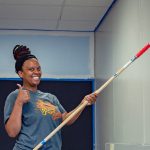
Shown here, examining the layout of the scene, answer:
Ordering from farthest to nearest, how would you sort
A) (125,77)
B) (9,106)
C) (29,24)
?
(29,24) < (125,77) < (9,106)

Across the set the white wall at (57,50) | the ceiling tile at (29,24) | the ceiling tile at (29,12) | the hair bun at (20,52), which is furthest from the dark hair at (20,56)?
the white wall at (57,50)

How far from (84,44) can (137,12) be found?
1.87 metres

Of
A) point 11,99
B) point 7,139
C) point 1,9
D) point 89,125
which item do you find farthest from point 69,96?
point 11,99

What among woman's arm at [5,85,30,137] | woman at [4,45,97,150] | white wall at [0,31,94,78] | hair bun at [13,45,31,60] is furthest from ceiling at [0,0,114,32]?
woman's arm at [5,85,30,137]

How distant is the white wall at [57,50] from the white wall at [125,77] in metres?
0.32

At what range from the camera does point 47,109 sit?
1.84 meters

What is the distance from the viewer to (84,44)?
4406 mm

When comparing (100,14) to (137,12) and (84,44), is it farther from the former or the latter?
(137,12)

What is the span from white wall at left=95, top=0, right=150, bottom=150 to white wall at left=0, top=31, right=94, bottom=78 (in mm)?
322

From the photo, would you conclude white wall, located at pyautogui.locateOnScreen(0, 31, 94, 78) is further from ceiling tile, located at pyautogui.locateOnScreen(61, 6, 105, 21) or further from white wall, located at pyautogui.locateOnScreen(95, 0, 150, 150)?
ceiling tile, located at pyautogui.locateOnScreen(61, 6, 105, 21)

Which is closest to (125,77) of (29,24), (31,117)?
(31,117)

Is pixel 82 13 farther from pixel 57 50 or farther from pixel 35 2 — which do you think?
pixel 57 50

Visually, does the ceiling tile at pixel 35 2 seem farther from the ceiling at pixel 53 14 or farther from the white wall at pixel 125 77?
the white wall at pixel 125 77

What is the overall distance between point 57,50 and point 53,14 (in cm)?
74
